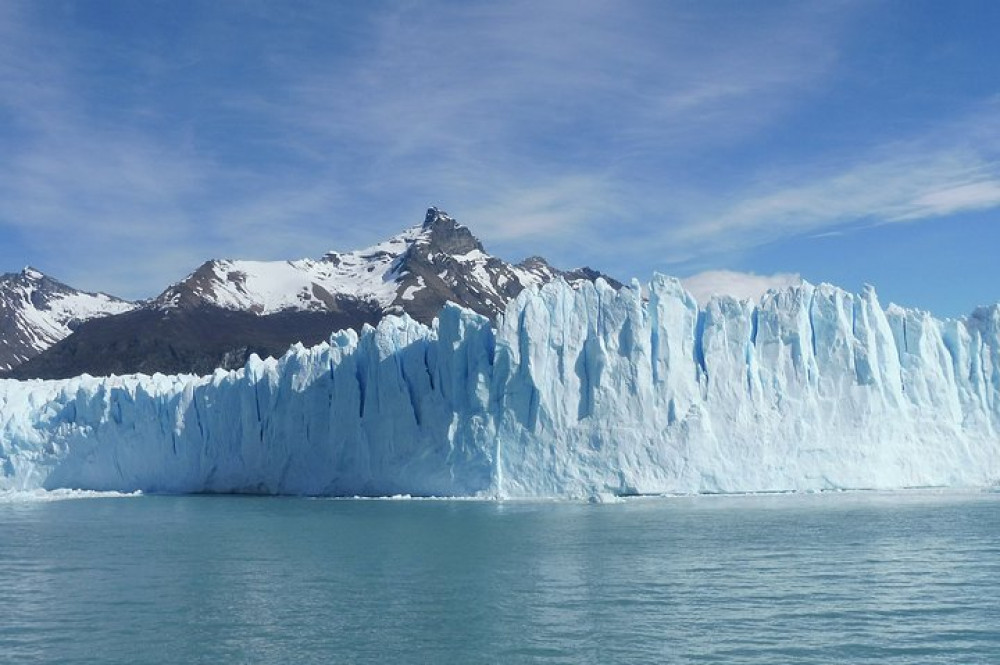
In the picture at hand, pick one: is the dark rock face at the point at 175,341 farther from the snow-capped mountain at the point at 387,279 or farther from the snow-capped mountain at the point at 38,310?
the snow-capped mountain at the point at 38,310

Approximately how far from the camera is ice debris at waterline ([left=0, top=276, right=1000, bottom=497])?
25031 millimetres

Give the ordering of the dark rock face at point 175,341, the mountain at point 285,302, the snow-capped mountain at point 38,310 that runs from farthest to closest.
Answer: the snow-capped mountain at point 38,310
the mountain at point 285,302
the dark rock face at point 175,341

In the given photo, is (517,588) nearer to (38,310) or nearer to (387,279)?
(387,279)

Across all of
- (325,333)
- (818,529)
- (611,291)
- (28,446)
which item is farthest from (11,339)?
(818,529)

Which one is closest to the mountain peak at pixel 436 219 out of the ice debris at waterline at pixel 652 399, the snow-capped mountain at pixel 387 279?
the snow-capped mountain at pixel 387 279

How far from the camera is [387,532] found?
19172 millimetres

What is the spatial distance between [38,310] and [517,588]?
13531 centimetres

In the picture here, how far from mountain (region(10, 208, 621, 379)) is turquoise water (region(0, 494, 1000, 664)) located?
48522mm

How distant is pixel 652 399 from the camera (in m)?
25.2

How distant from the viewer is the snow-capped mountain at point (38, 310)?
119312mm

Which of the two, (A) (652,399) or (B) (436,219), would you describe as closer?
(A) (652,399)

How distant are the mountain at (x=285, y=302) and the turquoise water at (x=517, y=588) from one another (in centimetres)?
4852

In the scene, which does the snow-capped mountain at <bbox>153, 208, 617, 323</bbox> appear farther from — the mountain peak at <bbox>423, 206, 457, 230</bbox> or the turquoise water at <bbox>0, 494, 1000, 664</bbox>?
the turquoise water at <bbox>0, 494, 1000, 664</bbox>

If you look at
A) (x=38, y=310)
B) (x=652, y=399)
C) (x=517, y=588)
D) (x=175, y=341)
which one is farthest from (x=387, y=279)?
(x=517, y=588)
